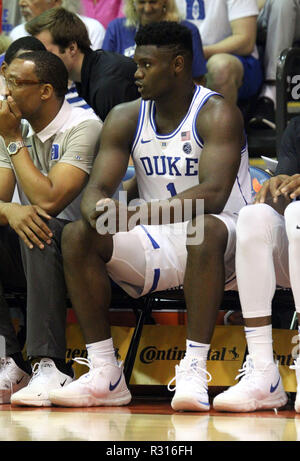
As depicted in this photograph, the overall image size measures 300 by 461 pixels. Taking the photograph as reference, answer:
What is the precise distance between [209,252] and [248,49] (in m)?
2.81

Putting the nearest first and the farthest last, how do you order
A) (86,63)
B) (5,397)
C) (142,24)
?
(5,397)
(86,63)
(142,24)

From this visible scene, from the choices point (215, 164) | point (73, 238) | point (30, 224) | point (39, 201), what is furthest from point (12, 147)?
point (215, 164)

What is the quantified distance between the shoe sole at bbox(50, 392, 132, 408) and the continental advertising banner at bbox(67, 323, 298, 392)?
300 mm

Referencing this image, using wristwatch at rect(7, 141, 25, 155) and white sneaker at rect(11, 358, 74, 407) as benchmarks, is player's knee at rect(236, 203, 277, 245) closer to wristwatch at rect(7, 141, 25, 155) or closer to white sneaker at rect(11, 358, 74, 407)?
white sneaker at rect(11, 358, 74, 407)

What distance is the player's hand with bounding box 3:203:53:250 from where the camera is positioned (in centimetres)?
353

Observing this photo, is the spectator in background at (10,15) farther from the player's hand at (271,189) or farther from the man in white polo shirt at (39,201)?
the player's hand at (271,189)

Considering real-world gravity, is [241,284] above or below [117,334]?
above

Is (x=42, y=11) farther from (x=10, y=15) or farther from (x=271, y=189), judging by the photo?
(x=271, y=189)

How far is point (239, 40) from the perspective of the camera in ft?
18.8

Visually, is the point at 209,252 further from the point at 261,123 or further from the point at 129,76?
the point at 261,123

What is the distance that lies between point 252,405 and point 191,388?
23cm

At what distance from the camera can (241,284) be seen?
330 centimetres
